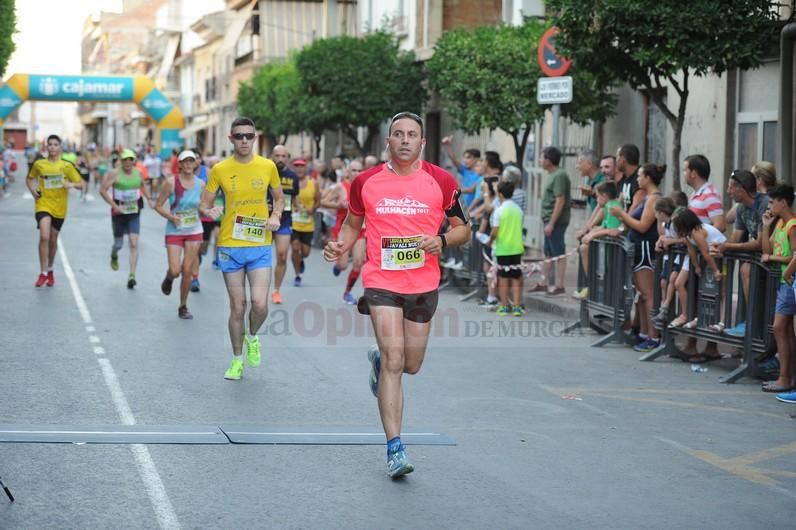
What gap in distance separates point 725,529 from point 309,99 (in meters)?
28.0

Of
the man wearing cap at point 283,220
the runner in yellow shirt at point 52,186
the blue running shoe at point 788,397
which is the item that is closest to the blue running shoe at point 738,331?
the blue running shoe at point 788,397

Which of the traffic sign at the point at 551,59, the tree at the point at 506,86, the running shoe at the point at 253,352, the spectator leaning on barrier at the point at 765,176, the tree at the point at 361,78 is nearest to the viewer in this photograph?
the running shoe at the point at 253,352

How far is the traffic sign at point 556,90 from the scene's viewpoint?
1650 cm

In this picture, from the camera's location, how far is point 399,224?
7.15 metres

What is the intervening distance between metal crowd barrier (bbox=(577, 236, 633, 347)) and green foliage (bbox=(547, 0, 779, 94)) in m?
2.39

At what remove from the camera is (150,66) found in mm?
95812

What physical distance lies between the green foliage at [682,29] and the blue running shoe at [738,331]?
4.23 metres

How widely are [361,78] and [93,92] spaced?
21.5 meters

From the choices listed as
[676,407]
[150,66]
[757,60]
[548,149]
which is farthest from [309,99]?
[150,66]

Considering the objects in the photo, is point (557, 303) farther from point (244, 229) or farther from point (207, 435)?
point (207, 435)

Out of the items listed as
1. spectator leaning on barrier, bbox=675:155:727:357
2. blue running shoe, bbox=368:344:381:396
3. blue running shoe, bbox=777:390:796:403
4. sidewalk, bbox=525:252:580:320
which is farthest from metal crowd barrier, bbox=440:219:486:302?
blue running shoe, bbox=368:344:381:396

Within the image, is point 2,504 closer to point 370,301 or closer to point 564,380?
point 370,301

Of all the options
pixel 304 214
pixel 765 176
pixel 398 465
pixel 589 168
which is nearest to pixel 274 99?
pixel 304 214

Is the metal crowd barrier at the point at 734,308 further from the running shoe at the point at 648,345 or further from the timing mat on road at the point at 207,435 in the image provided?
the timing mat on road at the point at 207,435
